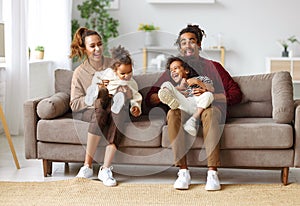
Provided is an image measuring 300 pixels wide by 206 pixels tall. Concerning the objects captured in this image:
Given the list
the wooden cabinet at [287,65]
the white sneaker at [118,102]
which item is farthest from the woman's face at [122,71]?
the wooden cabinet at [287,65]

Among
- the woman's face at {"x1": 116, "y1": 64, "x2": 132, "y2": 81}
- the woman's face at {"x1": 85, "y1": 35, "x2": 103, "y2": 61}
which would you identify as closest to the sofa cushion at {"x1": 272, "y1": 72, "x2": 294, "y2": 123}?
the woman's face at {"x1": 116, "y1": 64, "x2": 132, "y2": 81}

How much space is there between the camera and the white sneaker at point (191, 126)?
3.41 m

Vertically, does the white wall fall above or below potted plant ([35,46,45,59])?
above

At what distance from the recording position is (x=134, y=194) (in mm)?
3281

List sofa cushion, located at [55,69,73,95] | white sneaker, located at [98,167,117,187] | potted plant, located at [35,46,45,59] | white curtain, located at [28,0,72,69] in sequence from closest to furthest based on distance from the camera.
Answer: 1. white sneaker, located at [98,167,117,187]
2. sofa cushion, located at [55,69,73,95]
3. potted plant, located at [35,46,45,59]
4. white curtain, located at [28,0,72,69]

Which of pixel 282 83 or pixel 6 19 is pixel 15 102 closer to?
pixel 6 19

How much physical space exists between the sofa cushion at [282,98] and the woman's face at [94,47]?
112 centimetres

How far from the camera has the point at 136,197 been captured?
10.6 feet

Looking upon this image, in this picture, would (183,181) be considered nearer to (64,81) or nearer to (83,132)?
(83,132)

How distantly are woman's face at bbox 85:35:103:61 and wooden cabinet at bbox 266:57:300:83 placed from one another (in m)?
3.36

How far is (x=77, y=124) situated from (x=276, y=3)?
13.4ft

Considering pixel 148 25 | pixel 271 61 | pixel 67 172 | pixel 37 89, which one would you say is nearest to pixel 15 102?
pixel 37 89

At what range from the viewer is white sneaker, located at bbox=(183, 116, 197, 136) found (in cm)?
341

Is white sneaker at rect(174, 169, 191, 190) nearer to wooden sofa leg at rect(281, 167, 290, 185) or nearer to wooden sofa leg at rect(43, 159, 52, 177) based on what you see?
wooden sofa leg at rect(281, 167, 290, 185)
